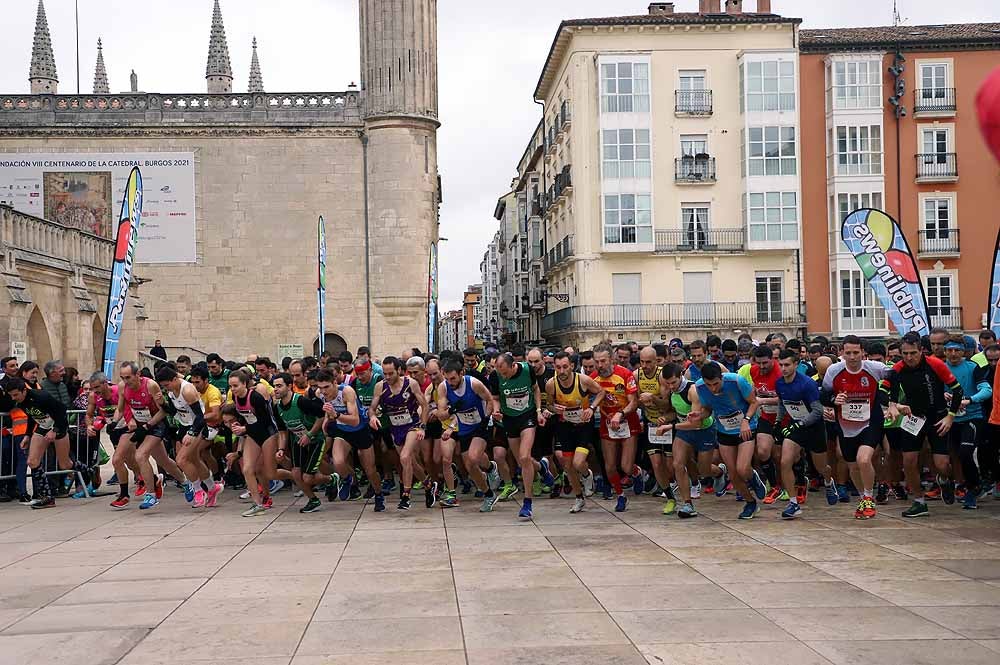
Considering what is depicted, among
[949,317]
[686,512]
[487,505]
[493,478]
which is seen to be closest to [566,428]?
[487,505]

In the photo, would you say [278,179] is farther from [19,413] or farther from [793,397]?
[793,397]

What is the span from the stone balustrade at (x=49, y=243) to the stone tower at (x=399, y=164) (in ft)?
31.9

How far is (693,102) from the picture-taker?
43562 mm

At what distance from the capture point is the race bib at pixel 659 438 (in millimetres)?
11805

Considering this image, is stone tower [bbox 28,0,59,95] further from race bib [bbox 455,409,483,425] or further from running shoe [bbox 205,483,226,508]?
race bib [bbox 455,409,483,425]

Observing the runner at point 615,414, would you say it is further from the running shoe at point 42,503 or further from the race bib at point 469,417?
the running shoe at point 42,503

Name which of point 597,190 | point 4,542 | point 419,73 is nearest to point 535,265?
point 597,190

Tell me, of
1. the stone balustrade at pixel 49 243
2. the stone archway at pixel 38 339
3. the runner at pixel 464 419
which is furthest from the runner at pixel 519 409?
the stone archway at pixel 38 339

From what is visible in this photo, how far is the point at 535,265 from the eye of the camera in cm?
6519

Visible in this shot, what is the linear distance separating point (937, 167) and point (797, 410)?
117 feet

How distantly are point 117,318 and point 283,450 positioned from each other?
457 cm

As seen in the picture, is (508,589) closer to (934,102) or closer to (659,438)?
(659,438)

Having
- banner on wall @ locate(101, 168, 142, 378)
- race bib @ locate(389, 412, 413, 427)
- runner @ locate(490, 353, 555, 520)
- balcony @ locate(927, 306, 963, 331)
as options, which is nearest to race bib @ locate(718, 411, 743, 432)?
runner @ locate(490, 353, 555, 520)

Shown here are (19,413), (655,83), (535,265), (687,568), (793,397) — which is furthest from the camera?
(535,265)
